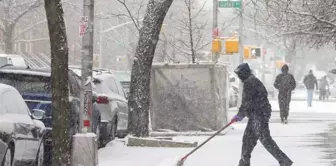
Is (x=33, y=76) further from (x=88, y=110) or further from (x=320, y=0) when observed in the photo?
(x=320, y=0)

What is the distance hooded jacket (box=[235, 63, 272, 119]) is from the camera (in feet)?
38.4

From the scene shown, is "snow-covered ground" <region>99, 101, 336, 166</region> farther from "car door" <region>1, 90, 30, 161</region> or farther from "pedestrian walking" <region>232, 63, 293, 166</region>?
"car door" <region>1, 90, 30, 161</region>

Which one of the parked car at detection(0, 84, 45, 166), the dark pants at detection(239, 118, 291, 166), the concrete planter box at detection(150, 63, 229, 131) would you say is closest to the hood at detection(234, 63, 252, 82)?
the dark pants at detection(239, 118, 291, 166)

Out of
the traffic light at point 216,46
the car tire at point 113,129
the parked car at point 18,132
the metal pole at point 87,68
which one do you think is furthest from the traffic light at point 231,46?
the parked car at point 18,132

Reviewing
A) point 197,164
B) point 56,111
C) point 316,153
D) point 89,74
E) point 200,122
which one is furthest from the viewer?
point 200,122

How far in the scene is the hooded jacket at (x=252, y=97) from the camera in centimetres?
1170

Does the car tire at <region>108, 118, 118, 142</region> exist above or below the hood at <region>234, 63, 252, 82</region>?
below

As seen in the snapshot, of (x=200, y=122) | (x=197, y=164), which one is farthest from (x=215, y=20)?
(x=197, y=164)

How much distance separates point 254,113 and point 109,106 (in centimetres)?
451

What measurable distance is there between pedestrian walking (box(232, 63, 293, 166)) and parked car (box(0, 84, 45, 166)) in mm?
3002

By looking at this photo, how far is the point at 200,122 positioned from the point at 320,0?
17.2ft

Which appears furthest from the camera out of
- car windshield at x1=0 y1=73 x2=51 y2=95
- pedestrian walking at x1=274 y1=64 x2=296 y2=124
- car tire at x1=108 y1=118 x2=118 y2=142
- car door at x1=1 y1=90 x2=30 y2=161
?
pedestrian walking at x1=274 y1=64 x2=296 y2=124

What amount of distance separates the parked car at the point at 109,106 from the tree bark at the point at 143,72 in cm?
41

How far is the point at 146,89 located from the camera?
16188 millimetres
